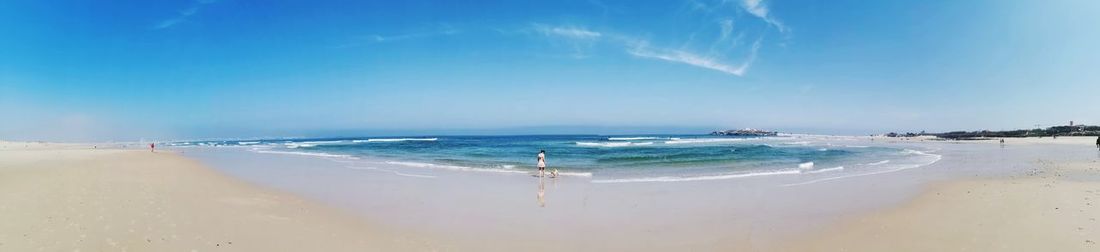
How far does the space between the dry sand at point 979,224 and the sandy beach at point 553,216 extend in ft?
0.09

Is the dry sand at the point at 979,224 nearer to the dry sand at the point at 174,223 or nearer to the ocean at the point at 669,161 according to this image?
the ocean at the point at 669,161

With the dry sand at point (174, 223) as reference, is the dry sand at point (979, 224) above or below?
below

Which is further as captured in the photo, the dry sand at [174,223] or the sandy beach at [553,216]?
the sandy beach at [553,216]

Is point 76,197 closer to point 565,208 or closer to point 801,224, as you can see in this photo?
point 565,208

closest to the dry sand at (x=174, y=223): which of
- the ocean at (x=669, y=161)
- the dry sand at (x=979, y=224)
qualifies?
the dry sand at (x=979, y=224)

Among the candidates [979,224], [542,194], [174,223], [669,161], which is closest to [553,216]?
[542,194]

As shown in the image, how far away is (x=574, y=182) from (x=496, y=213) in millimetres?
5924

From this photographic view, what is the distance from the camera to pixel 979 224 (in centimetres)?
757

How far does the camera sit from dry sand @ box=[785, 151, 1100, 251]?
634 centimetres

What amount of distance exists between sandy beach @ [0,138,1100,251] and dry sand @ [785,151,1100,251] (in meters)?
0.03

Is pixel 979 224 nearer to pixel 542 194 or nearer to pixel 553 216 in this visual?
pixel 553 216

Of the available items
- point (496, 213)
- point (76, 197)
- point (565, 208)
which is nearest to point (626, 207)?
point (565, 208)

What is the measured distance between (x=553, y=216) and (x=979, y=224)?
6.53 m

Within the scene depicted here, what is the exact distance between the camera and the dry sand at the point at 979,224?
634 centimetres
